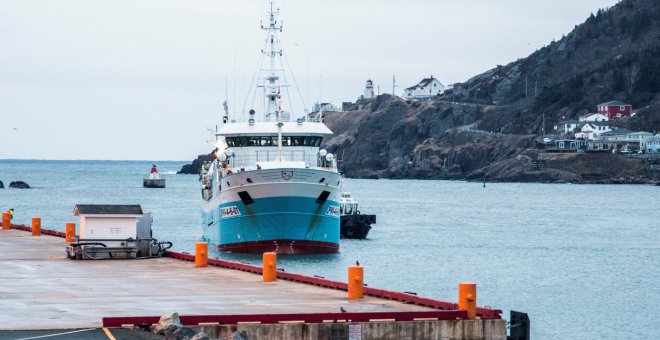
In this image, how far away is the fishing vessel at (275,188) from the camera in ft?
207

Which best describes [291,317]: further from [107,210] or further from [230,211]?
[230,211]

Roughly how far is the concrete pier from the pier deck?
2 centimetres

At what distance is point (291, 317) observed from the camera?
2828 centimetres

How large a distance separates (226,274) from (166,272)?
6.57 feet

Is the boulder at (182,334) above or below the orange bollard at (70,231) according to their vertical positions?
below

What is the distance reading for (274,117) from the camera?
71938 millimetres

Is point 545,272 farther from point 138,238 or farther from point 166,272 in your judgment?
point 166,272

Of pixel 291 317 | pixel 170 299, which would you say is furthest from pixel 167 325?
pixel 170 299

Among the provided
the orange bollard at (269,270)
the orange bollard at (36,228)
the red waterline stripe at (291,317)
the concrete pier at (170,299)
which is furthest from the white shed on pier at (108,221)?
the red waterline stripe at (291,317)

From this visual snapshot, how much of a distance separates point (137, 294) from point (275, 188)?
28.4 metres

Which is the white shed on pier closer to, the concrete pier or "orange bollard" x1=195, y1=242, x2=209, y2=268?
the concrete pier

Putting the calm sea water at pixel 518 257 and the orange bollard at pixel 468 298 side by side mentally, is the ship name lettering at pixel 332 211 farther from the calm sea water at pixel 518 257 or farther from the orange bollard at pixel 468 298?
the orange bollard at pixel 468 298

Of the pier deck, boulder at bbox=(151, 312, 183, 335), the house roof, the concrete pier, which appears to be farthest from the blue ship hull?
boulder at bbox=(151, 312, 183, 335)

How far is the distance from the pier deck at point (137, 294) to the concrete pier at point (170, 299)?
0.07 feet
